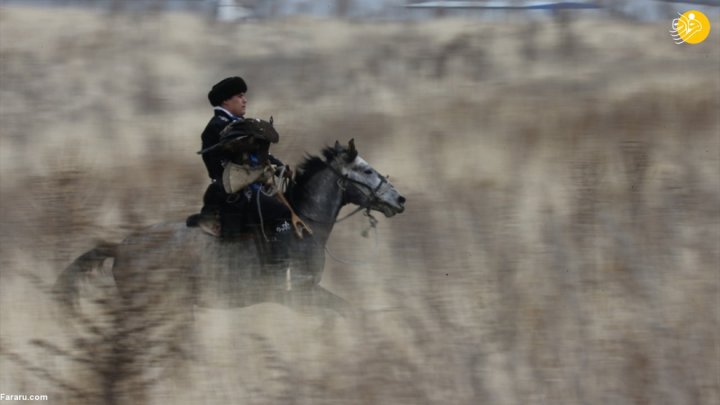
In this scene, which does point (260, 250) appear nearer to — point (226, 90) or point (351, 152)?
point (351, 152)

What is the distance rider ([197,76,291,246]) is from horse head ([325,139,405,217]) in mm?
479

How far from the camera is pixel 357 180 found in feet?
34.3

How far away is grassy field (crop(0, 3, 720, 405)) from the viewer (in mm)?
10938

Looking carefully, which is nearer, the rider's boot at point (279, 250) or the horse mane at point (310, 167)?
the rider's boot at point (279, 250)

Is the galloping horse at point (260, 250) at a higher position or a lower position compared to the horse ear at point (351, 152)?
lower

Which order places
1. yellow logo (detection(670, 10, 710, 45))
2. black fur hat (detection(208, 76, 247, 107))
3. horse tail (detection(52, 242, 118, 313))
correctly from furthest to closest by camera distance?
yellow logo (detection(670, 10, 710, 45)) → horse tail (detection(52, 242, 118, 313)) → black fur hat (detection(208, 76, 247, 107))

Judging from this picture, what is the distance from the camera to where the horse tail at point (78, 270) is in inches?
416

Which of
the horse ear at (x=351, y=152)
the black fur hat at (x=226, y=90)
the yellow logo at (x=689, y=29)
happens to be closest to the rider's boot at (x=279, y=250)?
the horse ear at (x=351, y=152)

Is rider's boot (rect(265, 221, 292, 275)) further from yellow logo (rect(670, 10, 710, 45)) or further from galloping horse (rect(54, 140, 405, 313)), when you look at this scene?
yellow logo (rect(670, 10, 710, 45))

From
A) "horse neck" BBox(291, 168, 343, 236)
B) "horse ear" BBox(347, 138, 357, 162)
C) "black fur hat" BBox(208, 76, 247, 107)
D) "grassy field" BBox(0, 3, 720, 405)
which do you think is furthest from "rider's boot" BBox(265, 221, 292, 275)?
"black fur hat" BBox(208, 76, 247, 107)

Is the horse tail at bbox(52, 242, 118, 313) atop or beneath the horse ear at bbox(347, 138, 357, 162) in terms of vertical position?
beneath

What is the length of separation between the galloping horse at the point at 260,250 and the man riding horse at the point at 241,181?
0.60ft

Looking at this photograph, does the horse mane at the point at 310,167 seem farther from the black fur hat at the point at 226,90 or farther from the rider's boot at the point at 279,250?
the black fur hat at the point at 226,90

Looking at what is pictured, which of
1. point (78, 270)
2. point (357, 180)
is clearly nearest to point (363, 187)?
point (357, 180)
